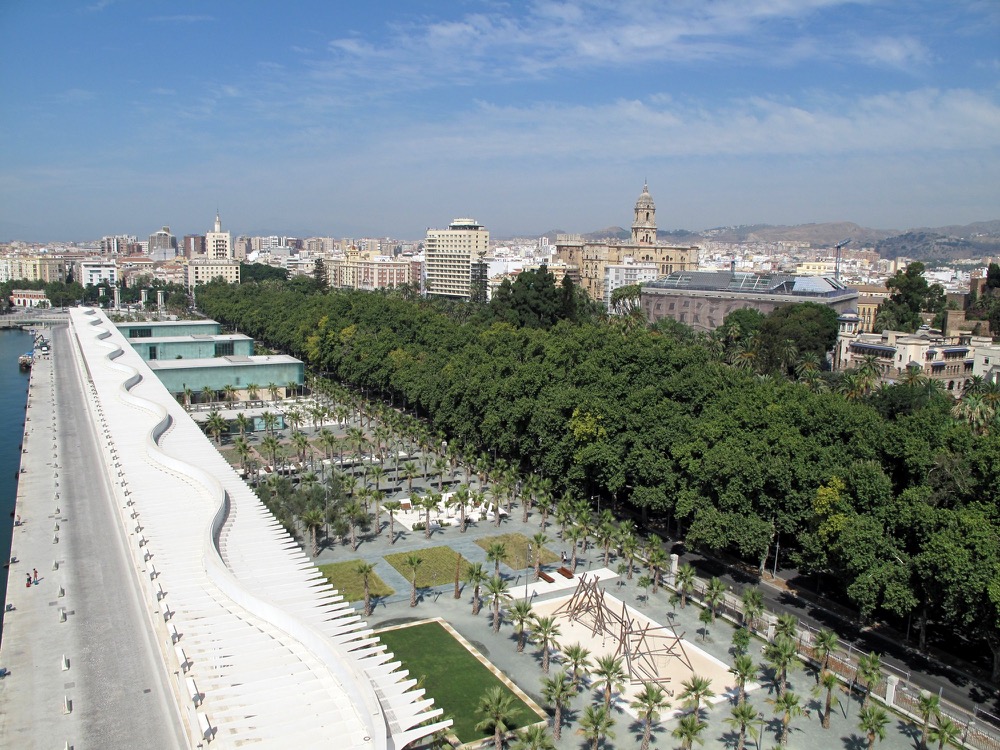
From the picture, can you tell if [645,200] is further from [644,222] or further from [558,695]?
[558,695]

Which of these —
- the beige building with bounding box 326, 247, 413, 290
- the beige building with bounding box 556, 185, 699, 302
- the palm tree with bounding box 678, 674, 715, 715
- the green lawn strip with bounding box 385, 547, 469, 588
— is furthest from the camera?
the beige building with bounding box 326, 247, 413, 290

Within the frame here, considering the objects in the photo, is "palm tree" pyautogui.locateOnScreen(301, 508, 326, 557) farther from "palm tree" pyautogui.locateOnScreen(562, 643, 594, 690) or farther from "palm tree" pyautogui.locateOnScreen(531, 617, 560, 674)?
"palm tree" pyautogui.locateOnScreen(562, 643, 594, 690)

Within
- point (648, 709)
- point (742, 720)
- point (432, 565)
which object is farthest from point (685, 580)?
point (432, 565)

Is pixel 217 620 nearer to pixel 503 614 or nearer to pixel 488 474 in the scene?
pixel 503 614

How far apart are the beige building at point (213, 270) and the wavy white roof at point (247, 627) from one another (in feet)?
482

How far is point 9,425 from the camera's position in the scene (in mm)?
61281

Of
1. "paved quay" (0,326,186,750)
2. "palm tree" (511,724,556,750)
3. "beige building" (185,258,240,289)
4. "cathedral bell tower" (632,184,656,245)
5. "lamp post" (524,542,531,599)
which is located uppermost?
"cathedral bell tower" (632,184,656,245)

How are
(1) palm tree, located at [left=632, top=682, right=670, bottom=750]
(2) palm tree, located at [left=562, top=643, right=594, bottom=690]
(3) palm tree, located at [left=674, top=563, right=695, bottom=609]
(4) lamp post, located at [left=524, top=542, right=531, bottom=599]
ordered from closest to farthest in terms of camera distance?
1. (1) palm tree, located at [left=632, top=682, right=670, bottom=750]
2. (2) palm tree, located at [left=562, top=643, right=594, bottom=690]
3. (3) palm tree, located at [left=674, top=563, right=695, bottom=609]
4. (4) lamp post, located at [left=524, top=542, right=531, bottom=599]

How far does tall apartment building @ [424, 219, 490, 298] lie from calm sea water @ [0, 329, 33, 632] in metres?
69.1

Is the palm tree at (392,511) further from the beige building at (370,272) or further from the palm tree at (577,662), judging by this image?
the beige building at (370,272)

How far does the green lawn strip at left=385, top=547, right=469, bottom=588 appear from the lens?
3334 centimetres

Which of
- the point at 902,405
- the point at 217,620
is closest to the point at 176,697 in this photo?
the point at 217,620

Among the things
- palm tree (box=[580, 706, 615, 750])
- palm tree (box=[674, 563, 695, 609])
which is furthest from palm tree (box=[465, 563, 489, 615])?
palm tree (box=[580, 706, 615, 750])

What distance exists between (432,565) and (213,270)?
159043mm
